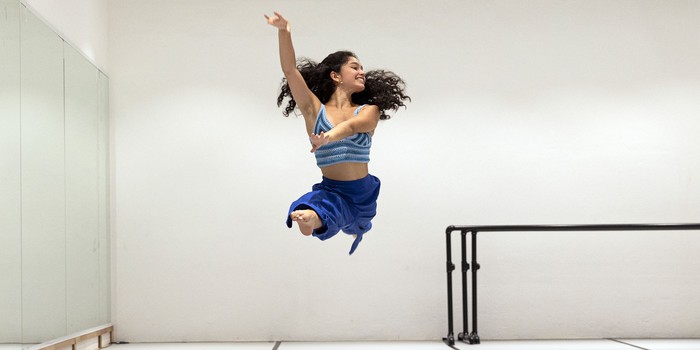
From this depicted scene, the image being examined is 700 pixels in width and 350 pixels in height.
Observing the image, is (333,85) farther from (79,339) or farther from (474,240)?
(79,339)

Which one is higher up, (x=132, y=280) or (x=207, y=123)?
(x=207, y=123)

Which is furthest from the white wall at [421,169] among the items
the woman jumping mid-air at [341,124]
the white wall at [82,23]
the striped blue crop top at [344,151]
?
the striped blue crop top at [344,151]

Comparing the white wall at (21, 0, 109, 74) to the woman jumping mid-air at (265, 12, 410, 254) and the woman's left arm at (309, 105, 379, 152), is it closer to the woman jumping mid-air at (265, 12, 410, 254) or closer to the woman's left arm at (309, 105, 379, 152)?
the woman jumping mid-air at (265, 12, 410, 254)

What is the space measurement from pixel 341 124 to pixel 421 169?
105 inches

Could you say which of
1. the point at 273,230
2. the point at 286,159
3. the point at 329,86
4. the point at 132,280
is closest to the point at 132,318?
the point at 132,280

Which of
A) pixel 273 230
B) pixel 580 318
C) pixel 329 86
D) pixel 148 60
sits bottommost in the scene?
pixel 580 318

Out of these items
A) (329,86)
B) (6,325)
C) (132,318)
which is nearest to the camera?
(329,86)

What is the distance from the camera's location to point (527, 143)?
5.64 metres

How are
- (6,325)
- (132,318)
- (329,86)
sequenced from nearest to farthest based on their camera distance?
1. (329,86)
2. (6,325)
3. (132,318)

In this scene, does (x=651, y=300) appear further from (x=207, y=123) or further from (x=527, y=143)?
(x=207, y=123)

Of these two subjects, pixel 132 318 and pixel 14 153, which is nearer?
pixel 14 153

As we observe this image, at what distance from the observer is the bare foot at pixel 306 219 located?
281 cm

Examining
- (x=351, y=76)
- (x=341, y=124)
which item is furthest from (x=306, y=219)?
(x=351, y=76)

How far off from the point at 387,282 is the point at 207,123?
1768 millimetres
